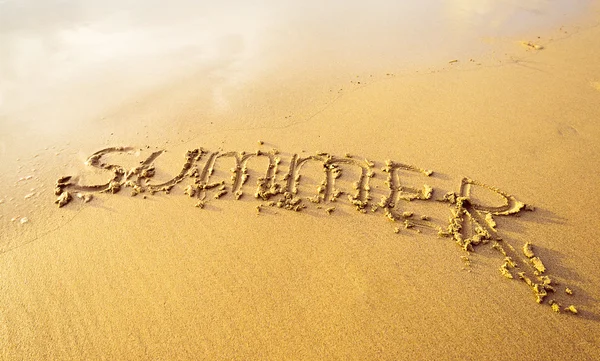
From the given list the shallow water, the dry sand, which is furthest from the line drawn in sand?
the shallow water

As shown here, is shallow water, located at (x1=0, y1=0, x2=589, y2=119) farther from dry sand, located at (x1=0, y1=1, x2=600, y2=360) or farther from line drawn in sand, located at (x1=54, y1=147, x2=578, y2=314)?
line drawn in sand, located at (x1=54, y1=147, x2=578, y2=314)

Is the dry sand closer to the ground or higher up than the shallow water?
closer to the ground

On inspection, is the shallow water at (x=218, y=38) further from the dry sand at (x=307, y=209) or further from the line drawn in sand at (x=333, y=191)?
the line drawn in sand at (x=333, y=191)

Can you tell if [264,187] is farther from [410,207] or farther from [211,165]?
[410,207]

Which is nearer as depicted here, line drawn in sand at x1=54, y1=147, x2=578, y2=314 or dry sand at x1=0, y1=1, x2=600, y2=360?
dry sand at x1=0, y1=1, x2=600, y2=360

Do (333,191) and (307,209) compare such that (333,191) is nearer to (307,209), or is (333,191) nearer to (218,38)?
(307,209)

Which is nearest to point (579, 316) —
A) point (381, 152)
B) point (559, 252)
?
point (559, 252)
